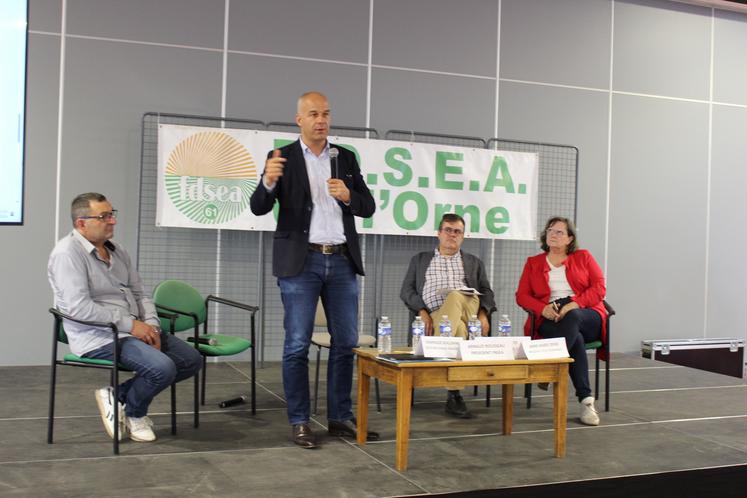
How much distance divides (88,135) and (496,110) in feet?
11.1

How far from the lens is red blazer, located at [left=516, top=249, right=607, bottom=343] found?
4.65 meters

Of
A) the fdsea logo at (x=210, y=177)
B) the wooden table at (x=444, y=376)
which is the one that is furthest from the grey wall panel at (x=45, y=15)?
the wooden table at (x=444, y=376)

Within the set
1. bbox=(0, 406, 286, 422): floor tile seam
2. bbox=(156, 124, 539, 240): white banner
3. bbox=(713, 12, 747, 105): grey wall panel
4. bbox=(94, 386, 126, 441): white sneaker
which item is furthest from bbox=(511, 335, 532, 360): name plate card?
bbox=(713, 12, 747, 105): grey wall panel

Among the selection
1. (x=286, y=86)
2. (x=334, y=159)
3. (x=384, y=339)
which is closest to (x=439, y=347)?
(x=384, y=339)

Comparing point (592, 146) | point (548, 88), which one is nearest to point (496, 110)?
point (548, 88)

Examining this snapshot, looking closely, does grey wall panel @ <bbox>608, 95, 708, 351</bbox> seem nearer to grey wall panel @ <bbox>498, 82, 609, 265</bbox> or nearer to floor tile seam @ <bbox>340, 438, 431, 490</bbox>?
grey wall panel @ <bbox>498, 82, 609, 265</bbox>

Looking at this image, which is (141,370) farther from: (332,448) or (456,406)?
(456,406)

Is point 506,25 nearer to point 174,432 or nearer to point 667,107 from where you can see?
point 667,107

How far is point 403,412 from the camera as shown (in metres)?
3.32

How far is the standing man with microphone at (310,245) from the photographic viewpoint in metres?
3.59

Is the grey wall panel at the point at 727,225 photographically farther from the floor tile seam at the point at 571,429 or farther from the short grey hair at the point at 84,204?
the short grey hair at the point at 84,204

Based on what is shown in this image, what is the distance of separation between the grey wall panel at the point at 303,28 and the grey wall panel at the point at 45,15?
1239 millimetres

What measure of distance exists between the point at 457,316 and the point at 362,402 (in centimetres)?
91

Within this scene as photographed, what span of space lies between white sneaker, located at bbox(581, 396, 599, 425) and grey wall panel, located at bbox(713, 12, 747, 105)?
465cm
